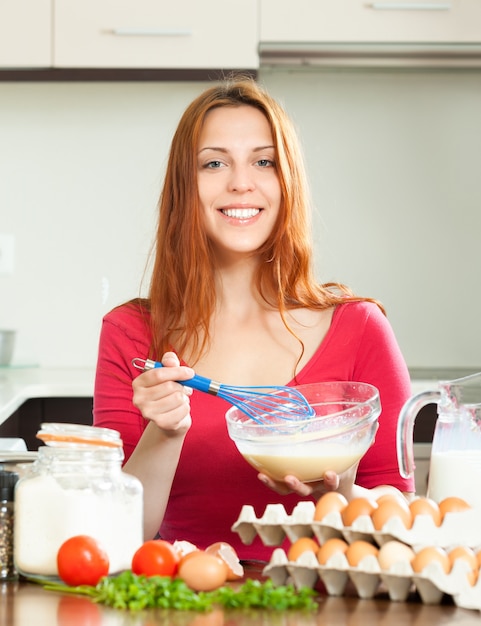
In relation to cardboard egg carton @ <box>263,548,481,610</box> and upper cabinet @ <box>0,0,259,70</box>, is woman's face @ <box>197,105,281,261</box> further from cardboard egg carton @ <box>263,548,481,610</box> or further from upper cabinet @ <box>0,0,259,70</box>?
upper cabinet @ <box>0,0,259,70</box>

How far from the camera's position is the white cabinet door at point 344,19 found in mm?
2959

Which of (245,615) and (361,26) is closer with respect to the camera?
(245,615)

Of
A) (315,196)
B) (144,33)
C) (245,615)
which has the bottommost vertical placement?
(245,615)

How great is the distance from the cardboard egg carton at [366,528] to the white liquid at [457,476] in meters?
0.10

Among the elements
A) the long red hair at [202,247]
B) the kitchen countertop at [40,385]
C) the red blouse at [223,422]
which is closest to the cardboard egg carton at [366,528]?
the red blouse at [223,422]

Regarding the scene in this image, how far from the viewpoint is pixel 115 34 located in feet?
9.73

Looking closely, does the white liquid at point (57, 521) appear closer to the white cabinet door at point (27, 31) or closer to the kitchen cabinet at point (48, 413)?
the kitchen cabinet at point (48, 413)

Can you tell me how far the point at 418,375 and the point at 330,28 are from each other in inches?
43.0

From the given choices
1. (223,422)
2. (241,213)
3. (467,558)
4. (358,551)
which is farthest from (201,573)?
(241,213)

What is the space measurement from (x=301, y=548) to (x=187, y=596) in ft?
0.42

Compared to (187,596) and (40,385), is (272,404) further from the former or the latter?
(40,385)

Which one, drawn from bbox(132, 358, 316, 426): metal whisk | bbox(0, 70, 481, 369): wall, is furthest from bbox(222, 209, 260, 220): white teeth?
bbox(0, 70, 481, 369): wall

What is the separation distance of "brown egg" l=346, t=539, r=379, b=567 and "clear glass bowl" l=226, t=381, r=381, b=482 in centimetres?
24

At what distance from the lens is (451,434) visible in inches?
48.0
